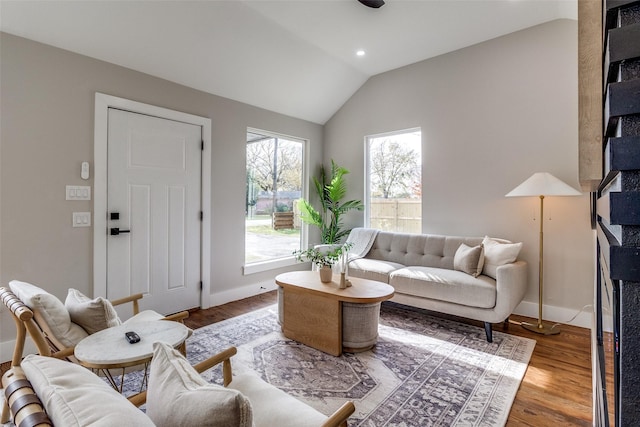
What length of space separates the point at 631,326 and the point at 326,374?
7.45 ft

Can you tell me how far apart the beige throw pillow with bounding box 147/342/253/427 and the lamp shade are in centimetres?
319

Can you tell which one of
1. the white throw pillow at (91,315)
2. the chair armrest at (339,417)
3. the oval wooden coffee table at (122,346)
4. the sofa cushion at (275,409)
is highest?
the white throw pillow at (91,315)

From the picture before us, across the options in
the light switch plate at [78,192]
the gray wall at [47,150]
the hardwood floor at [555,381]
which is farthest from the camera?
the light switch plate at [78,192]

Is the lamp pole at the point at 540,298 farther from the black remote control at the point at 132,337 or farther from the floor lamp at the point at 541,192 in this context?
the black remote control at the point at 132,337

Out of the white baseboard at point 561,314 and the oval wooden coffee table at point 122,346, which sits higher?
the oval wooden coffee table at point 122,346

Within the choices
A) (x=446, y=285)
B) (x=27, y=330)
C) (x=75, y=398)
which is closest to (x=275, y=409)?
(x=75, y=398)

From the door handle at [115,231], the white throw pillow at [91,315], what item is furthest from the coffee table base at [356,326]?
the door handle at [115,231]

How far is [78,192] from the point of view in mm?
2816

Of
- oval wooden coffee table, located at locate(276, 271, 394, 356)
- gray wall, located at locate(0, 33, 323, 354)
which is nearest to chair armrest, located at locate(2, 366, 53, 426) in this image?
oval wooden coffee table, located at locate(276, 271, 394, 356)

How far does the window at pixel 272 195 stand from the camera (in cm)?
436

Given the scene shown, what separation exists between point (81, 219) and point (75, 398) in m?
2.66

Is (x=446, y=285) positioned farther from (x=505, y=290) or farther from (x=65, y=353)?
(x=65, y=353)

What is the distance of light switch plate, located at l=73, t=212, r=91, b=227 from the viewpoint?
281 centimetres

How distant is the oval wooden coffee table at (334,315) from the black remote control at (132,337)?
1.38 metres
